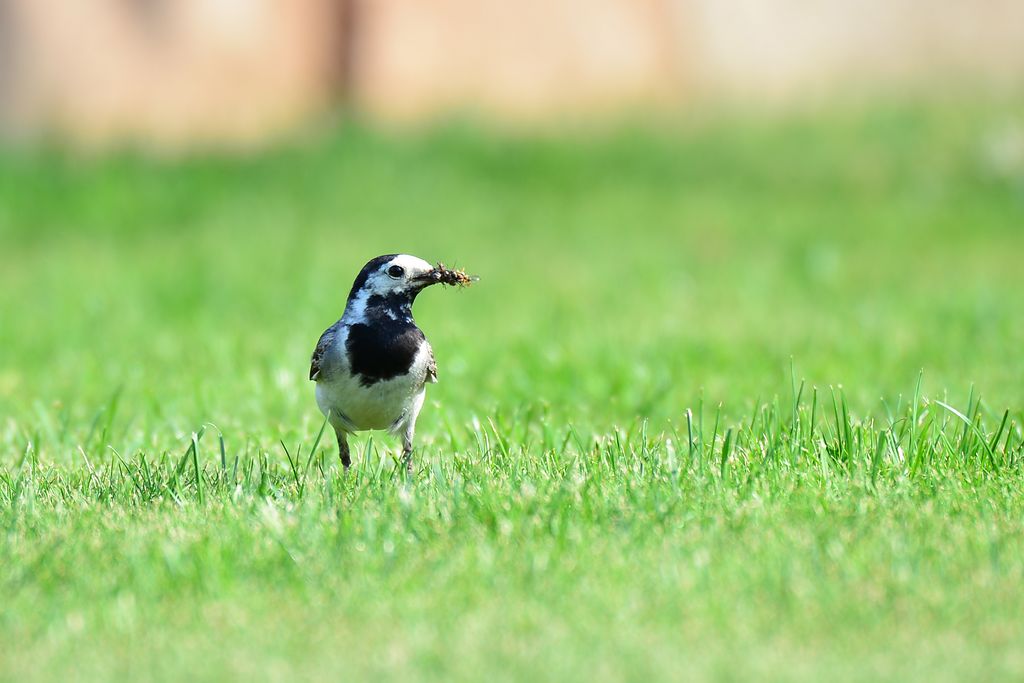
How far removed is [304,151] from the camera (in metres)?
14.7

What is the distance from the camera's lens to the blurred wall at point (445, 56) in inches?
566

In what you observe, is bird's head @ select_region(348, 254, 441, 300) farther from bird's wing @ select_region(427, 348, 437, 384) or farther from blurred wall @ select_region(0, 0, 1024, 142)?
blurred wall @ select_region(0, 0, 1024, 142)

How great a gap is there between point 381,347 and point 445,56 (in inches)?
414

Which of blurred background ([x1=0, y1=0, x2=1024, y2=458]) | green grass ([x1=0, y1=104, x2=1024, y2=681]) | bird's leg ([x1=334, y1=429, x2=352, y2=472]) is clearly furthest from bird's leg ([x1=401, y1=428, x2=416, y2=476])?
blurred background ([x1=0, y1=0, x2=1024, y2=458])

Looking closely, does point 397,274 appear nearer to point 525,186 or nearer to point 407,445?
point 407,445

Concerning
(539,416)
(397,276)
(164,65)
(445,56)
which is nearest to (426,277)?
(397,276)

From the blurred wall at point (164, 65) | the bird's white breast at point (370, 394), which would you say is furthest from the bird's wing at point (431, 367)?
the blurred wall at point (164, 65)

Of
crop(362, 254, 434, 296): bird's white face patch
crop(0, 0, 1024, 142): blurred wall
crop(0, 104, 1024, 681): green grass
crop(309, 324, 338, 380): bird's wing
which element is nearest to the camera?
crop(0, 104, 1024, 681): green grass

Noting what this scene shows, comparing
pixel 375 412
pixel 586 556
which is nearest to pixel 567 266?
pixel 375 412

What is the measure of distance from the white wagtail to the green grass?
0.25m

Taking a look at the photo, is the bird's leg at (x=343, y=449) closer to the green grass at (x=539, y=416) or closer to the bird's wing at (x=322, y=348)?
the green grass at (x=539, y=416)

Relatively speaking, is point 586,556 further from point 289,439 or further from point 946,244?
point 946,244

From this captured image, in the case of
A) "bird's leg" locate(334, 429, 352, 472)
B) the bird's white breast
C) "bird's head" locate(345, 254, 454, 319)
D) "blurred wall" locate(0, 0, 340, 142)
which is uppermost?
"blurred wall" locate(0, 0, 340, 142)

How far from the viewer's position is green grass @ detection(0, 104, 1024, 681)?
3.68 meters
